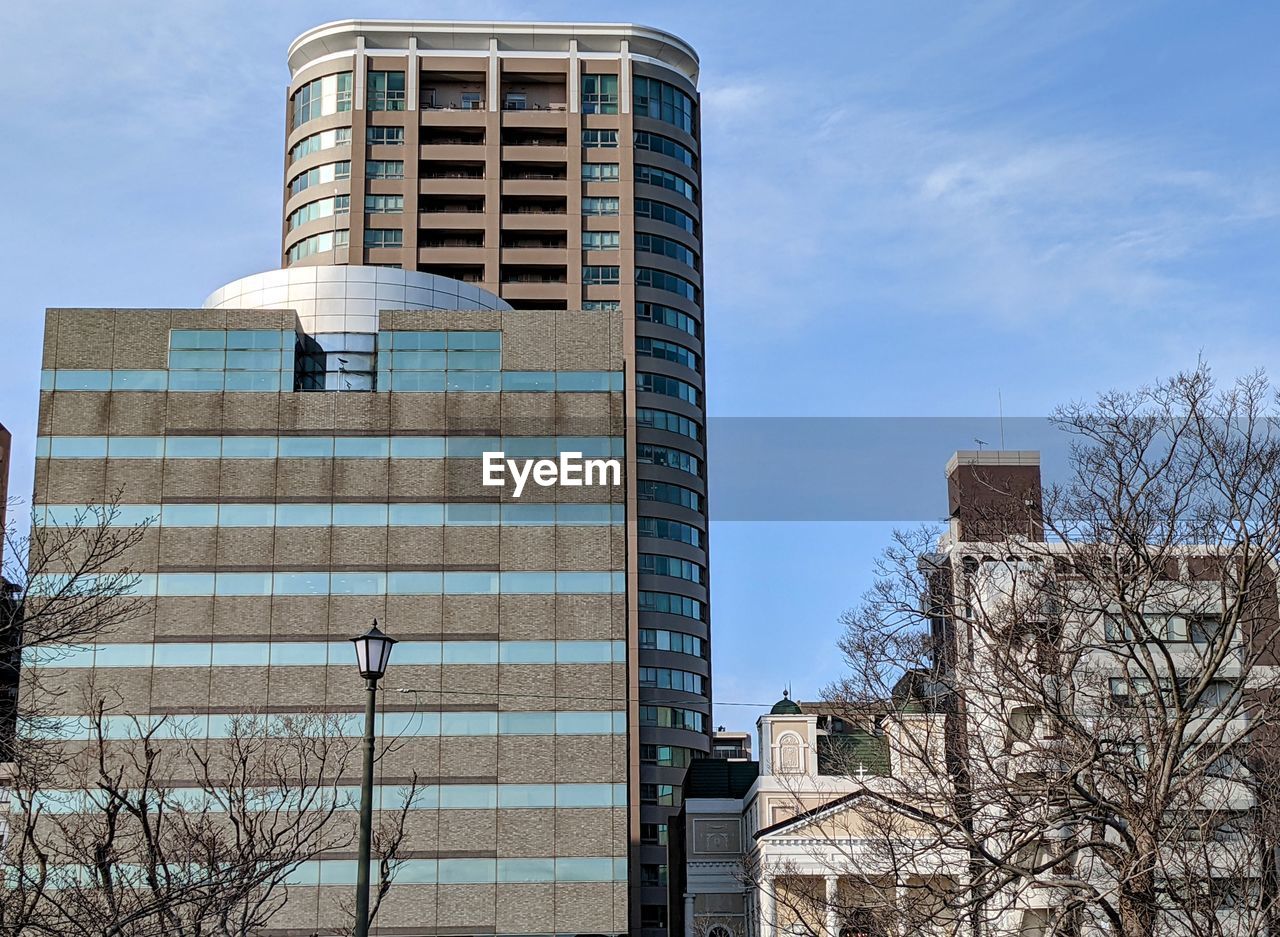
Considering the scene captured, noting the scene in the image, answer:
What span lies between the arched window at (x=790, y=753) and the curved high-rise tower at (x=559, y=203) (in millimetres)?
21315

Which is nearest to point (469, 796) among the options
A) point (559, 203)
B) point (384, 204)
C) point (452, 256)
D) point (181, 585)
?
point (181, 585)

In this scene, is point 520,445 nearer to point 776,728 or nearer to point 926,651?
point 776,728

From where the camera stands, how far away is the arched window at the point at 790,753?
293 feet

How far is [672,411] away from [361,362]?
4096 centimetres

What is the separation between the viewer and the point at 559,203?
380 feet

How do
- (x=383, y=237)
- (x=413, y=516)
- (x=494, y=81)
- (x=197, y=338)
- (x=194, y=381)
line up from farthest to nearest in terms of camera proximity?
(x=494, y=81)
(x=383, y=237)
(x=197, y=338)
(x=194, y=381)
(x=413, y=516)

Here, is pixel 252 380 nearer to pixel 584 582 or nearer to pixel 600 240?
pixel 584 582

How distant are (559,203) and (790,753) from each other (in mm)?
45830

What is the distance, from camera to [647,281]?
11681 cm

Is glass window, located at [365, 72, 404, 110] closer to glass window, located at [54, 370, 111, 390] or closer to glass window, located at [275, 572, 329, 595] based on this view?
glass window, located at [54, 370, 111, 390]

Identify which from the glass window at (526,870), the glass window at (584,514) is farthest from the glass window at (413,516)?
the glass window at (526,870)

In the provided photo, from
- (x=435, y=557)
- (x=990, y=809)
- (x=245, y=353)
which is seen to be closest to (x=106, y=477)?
(x=245, y=353)

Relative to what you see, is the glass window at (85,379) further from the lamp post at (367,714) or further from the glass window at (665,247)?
the lamp post at (367,714)

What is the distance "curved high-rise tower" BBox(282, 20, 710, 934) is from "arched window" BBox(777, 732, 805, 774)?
21.3 meters
